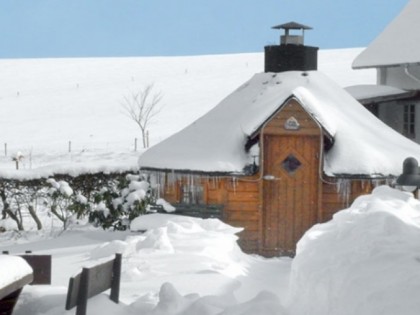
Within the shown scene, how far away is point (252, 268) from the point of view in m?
13.9

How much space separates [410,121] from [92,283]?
17194mm

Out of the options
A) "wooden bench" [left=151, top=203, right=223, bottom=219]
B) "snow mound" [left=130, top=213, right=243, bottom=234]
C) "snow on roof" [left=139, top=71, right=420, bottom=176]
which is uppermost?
"snow on roof" [left=139, top=71, right=420, bottom=176]

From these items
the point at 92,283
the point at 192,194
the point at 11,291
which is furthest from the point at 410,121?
the point at 11,291

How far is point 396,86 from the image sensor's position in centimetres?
2438

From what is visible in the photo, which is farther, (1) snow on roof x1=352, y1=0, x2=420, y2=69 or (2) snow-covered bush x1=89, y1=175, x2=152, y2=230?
(1) snow on roof x1=352, y1=0, x2=420, y2=69

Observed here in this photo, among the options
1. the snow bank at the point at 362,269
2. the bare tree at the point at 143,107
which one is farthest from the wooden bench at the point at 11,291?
the bare tree at the point at 143,107

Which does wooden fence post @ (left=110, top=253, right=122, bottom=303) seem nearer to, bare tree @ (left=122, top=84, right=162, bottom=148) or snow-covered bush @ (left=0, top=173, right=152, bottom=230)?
snow-covered bush @ (left=0, top=173, right=152, bottom=230)

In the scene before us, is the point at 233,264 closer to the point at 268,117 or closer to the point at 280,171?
the point at 280,171

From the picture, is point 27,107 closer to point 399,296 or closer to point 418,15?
point 418,15

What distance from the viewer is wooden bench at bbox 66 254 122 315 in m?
7.20

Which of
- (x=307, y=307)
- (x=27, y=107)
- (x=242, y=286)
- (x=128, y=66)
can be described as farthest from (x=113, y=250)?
(x=128, y=66)

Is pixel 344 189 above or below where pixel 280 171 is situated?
below

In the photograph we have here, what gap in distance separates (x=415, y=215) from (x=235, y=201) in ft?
23.9

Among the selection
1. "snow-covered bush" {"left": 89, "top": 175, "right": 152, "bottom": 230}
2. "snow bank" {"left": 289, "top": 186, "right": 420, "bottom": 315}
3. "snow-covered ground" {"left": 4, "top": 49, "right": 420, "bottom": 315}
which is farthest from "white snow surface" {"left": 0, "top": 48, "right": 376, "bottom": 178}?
"snow bank" {"left": 289, "top": 186, "right": 420, "bottom": 315}
